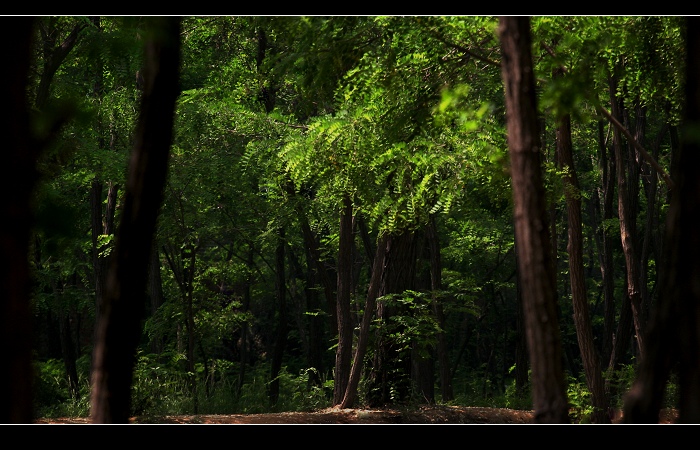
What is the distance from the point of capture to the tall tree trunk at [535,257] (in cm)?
379

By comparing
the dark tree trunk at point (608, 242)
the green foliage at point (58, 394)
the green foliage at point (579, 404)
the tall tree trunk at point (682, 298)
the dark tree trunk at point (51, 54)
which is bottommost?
the green foliage at point (579, 404)

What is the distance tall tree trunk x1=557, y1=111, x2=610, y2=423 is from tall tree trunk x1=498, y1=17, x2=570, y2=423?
279 inches

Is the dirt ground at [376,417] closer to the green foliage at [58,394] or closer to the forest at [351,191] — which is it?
the forest at [351,191]

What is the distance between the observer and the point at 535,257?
380 centimetres

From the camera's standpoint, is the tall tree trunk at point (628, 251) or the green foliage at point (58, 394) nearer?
the tall tree trunk at point (628, 251)

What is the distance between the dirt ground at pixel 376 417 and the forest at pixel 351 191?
0.56m

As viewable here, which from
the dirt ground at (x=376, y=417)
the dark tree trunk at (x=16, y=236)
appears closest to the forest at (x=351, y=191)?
the dark tree trunk at (x=16, y=236)

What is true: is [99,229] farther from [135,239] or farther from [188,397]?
[135,239]

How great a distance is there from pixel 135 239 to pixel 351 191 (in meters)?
8.50

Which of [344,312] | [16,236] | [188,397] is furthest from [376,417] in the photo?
[16,236]

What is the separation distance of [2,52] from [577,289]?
31.0 feet

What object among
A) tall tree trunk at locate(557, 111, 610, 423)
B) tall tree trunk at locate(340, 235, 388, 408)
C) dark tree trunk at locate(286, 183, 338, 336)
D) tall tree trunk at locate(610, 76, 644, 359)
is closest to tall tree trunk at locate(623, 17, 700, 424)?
tall tree trunk at locate(557, 111, 610, 423)

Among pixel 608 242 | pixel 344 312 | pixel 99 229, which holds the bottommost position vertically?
pixel 344 312
